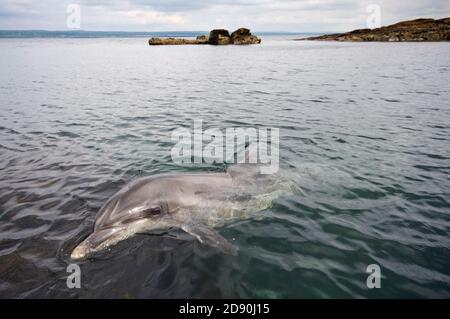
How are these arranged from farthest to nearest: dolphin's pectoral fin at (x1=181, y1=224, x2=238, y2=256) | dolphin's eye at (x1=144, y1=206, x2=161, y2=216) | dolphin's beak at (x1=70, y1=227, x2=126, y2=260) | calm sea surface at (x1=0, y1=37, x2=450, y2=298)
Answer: dolphin's eye at (x1=144, y1=206, x2=161, y2=216) < dolphin's pectoral fin at (x1=181, y1=224, x2=238, y2=256) < dolphin's beak at (x1=70, y1=227, x2=126, y2=260) < calm sea surface at (x1=0, y1=37, x2=450, y2=298)

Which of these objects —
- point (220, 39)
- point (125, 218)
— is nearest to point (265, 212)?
point (125, 218)

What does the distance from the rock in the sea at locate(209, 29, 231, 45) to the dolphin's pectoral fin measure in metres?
131

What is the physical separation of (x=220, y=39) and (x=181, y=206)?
429ft

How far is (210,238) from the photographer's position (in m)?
6.10

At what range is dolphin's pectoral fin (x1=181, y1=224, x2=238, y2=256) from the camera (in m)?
5.77

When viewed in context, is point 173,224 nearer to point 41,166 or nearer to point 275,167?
point 275,167

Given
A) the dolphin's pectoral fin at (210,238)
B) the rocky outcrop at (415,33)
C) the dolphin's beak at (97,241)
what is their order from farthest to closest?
the rocky outcrop at (415,33), the dolphin's pectoral fin at (210,238), the dolphin's beak at (97,241)

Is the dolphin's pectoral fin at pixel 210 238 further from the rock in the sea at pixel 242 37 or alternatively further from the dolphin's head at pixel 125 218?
the rock in the sea at pixel 242 37

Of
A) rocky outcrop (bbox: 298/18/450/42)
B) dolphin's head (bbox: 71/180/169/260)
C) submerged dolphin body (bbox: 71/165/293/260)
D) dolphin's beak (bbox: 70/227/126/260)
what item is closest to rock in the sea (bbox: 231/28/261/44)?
rocky outcrop (bbox: 298/18/450/42)

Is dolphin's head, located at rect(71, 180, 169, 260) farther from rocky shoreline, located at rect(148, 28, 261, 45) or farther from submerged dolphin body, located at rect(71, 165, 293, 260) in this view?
rocky shoreline, located at rect(148, 28, 261, 45)

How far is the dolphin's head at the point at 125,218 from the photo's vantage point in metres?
5.64

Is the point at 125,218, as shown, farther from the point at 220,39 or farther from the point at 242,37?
the point at 242,37

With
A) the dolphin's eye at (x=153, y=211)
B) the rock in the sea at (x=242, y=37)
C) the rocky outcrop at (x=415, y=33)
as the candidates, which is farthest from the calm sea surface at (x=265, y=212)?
the rock in the sea at (x=242, y=37)

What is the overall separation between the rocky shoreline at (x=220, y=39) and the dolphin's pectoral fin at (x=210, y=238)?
131 m
